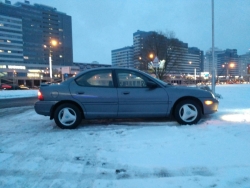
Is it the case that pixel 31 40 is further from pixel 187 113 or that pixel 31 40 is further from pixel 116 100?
pixel 187 113

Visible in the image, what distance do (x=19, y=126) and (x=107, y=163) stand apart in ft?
12.2

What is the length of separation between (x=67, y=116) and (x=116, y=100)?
130cm

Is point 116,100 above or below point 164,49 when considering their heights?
below

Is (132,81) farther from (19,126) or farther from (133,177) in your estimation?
(19,126)

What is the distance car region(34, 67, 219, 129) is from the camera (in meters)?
5.07

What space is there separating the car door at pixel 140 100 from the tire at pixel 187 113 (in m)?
0.33

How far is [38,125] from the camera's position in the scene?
5.74 m

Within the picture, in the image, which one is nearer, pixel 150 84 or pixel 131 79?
pixel 150 84

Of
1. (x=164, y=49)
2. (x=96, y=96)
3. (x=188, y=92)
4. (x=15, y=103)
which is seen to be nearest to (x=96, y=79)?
(x=96, y=96)

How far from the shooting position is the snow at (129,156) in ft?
8.57

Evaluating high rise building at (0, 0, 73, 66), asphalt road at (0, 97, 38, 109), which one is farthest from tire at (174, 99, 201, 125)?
high rise building at (0, 0, 73, 66)

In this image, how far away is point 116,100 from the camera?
5066 millimetres

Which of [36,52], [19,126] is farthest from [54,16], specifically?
[19,126]

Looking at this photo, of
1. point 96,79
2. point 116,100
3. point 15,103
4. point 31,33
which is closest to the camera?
point 116,100
